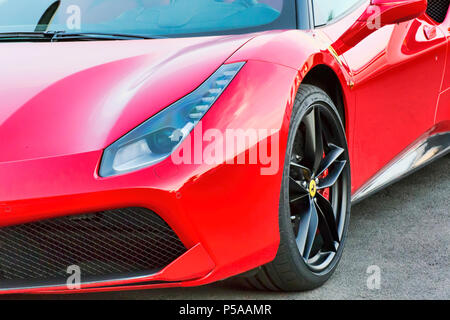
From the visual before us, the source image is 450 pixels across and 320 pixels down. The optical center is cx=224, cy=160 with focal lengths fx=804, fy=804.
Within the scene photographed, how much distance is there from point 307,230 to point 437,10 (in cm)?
184

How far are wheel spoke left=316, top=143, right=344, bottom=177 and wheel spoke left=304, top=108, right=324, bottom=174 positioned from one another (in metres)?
0.03

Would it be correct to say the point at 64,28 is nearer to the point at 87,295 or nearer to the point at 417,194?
the point at 87,295

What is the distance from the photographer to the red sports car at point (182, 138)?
2.30m

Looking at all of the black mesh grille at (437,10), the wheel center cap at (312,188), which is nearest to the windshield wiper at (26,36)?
the wheel center cap at (312,188)

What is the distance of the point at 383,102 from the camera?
137 inches

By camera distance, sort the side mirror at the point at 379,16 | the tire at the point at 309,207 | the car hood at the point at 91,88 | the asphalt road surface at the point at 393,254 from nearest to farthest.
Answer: the car hood at the point at 91,88 → the tire at the point at 309,207 → the asphalt road surface at the point at 393,254 → the side mirror at the point at 379,16

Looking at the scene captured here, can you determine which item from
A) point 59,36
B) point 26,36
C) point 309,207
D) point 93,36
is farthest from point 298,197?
point 26,36

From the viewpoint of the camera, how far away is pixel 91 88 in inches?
100

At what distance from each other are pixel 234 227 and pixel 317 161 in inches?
29.6

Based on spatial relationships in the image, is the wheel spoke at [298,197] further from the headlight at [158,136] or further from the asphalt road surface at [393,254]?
the headlight at [158,136]

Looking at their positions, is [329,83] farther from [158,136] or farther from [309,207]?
[158,136]

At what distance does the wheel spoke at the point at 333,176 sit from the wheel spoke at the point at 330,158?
0.05 meters

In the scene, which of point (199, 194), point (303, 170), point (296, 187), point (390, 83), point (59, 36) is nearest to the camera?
point (199, 194)

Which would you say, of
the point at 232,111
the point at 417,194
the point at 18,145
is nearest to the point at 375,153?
the point at 417,194
